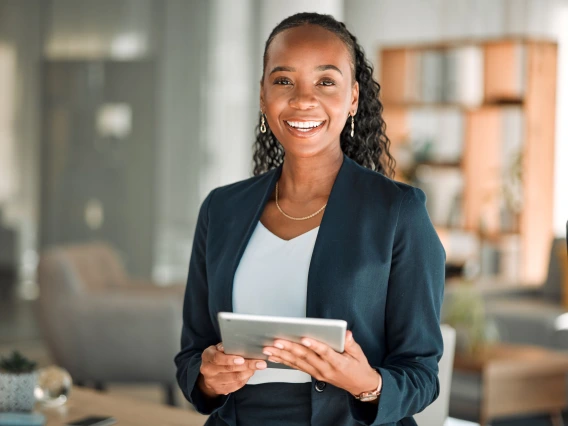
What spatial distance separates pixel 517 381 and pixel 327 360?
2890mm

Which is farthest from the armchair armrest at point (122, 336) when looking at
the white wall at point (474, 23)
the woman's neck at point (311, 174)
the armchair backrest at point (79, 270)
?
the white wall at point (474, 23)

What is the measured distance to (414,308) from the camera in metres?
1.65

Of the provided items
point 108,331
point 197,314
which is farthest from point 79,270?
point 197,314

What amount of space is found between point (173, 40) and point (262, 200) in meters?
5.33

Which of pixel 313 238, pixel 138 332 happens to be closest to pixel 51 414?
pixel 313 238

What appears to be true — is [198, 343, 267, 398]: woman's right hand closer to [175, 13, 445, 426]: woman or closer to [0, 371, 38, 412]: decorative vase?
[175, 13, 445, 426]: woman

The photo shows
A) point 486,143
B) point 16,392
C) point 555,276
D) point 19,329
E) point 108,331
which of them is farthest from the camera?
point 486,143

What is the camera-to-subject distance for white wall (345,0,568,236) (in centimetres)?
687

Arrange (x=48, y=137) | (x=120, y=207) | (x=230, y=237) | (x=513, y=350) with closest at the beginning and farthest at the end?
(x=230, y=237), (x=513, y=350), (x=48, y=137), (x=120, y=207)

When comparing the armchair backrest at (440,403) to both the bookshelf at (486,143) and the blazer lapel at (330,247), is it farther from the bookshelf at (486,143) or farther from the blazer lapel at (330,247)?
the bookshelf at (486,143)

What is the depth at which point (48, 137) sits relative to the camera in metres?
6.25

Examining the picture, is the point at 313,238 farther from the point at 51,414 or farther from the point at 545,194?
the point at 545,194

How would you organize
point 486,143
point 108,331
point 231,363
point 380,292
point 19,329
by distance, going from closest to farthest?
point 231,363 → point 380,292 → point 108,331 → point 19,329 → point 486,143

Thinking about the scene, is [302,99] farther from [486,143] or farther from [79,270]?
[486,143]
